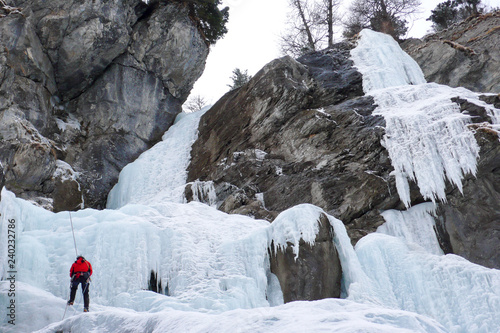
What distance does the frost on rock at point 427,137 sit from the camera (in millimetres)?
10953

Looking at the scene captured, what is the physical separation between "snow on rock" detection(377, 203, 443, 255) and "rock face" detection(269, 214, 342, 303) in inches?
122

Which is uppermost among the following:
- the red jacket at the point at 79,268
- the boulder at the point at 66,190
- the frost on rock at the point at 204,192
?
the boulder at the point at 66,190

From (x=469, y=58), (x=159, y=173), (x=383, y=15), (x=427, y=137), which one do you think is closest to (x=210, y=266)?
(x=427, y=137)

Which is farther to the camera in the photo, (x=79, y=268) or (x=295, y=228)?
(x=295, y=228)

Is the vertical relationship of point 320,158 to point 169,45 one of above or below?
below

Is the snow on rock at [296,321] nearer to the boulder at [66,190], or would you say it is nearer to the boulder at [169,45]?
the boulder at [66,190]

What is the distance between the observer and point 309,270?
840 centimetres

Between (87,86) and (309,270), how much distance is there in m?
14.3

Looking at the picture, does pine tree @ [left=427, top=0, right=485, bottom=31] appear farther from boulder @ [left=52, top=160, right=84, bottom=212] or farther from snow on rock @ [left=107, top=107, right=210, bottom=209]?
boulder @ [left=52, top=160, right=84, bottom=212]

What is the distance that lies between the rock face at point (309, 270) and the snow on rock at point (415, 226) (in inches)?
122

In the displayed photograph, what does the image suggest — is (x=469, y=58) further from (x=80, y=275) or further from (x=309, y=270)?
(x=80, y=275)

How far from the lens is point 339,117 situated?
13430 mm

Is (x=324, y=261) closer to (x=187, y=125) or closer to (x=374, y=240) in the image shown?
(x=374, y=240)

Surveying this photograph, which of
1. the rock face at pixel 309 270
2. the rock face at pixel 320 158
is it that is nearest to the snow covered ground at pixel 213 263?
the rock face at pixel 309 270
